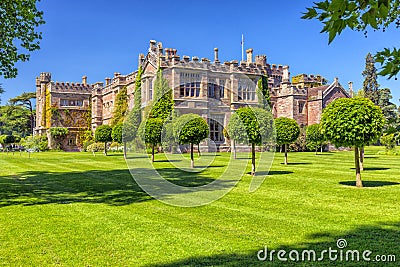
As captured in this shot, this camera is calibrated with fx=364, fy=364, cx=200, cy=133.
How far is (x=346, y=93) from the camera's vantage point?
148ft

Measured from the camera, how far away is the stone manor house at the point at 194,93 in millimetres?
36750

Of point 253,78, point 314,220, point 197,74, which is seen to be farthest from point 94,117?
point 314,220

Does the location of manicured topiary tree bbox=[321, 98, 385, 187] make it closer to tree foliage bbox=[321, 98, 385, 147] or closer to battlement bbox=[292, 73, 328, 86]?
tree foliage bbox=[321, 98, 385, 147]

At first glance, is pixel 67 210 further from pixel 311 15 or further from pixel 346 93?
pixel 346 93

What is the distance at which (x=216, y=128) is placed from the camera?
130ft

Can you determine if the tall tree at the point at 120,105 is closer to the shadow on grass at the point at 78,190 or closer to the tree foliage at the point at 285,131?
the tree foliage at the point at 285,131

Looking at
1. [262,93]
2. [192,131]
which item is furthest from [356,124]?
[262,93]

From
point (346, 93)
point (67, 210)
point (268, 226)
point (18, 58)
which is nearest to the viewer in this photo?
point (268, 226)

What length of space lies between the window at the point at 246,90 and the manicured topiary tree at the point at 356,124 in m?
27.8

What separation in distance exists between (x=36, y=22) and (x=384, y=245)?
557 inches

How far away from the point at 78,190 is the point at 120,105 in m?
30.5

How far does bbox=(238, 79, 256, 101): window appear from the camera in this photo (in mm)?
41000

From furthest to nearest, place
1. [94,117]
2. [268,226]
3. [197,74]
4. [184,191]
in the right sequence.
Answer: [94,117], [197,74], [184,191], [268,226]

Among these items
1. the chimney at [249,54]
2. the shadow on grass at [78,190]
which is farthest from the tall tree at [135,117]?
the shadow on grass at [78,190]
